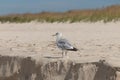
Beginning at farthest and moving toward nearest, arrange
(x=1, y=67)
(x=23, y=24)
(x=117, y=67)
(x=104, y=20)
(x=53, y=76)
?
1. (x=23, y=24)
2. (x=104, y=20)
3. (x=1, y=67)
4. (x=53, y=76)
5. (x=117, y=67)

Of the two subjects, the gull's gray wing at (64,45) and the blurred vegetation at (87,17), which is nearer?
the gull's gray wing at (64,45)

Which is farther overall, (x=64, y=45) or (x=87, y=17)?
(x=87, y=17)

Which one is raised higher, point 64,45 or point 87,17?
point 87,17

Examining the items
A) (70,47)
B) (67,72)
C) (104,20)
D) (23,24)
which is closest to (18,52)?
(70,47)

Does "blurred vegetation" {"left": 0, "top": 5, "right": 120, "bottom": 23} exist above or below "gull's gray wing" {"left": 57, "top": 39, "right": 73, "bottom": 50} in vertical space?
above

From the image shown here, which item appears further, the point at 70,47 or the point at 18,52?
the point at 18,52

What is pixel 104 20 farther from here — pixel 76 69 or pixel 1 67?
pixel 76 69

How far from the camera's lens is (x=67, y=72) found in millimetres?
9328

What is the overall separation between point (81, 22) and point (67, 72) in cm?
1413

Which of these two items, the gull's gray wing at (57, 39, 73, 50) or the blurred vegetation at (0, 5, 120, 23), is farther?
the blurred vegetation at (0, 5, 120, 23)

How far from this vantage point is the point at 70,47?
10.2 metres

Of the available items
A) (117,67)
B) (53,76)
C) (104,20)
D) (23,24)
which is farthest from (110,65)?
(23,24)

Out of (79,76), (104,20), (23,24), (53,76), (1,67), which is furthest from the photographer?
(23,24)

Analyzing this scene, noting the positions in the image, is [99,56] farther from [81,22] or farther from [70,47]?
[81,22]
